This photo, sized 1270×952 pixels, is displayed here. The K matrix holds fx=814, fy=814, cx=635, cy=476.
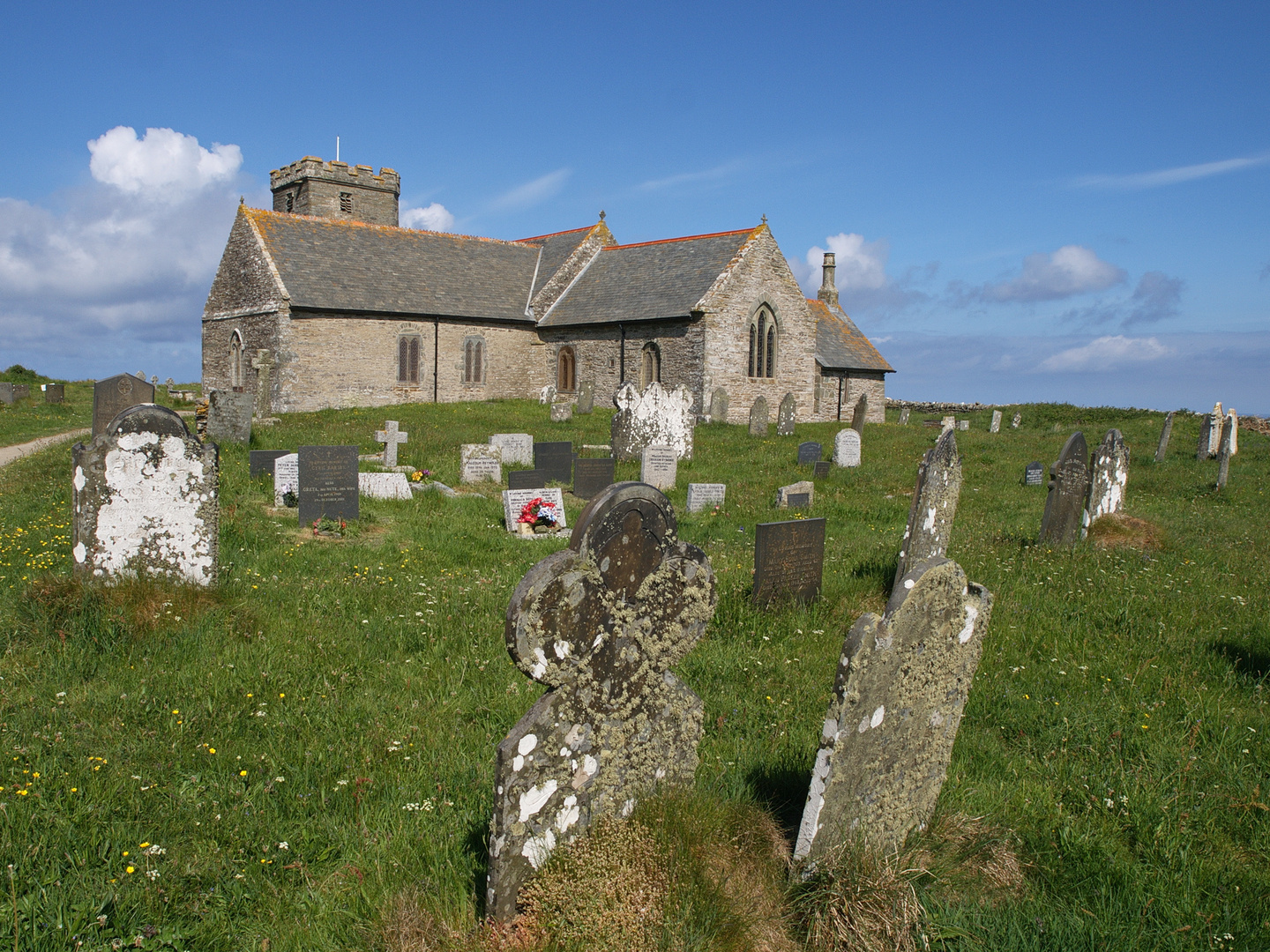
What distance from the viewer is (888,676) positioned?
3.17m

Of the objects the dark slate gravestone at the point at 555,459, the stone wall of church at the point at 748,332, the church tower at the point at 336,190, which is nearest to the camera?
the dark slate gravestone at the point at 555,459

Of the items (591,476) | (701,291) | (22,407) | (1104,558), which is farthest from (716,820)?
(22,407)

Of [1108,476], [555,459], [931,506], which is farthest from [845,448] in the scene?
[931,506]

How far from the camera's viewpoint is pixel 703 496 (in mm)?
12477

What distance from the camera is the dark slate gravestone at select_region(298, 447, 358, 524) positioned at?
10.4m

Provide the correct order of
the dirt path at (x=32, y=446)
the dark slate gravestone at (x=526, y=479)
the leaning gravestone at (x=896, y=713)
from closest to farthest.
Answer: the leaning gravestone at (x=896, y=713) < the dark slate gravestone at (x=526, y=479) < the dirt path at (x=32, y=446)

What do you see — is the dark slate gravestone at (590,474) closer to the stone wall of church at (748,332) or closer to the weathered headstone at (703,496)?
the weathered headstone at (703,496)

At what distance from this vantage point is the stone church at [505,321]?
2744 cm

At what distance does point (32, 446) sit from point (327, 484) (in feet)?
40.7

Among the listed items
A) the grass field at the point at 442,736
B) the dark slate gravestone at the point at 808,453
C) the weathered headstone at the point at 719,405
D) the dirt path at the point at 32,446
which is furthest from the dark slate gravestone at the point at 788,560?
the weathered headstone at the point at 719,405

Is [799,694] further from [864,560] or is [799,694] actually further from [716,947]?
[864,560]

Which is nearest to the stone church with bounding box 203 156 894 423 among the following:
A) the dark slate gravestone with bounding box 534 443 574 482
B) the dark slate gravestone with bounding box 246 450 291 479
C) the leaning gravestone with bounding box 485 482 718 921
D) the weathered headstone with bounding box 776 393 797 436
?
the weathered headstone with bounding box 776 393 797 436

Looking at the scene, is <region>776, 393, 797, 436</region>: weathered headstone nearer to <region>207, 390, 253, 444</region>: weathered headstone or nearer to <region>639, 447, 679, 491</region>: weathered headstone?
<region>639, 447, 679, 491</region>: weathered headstone

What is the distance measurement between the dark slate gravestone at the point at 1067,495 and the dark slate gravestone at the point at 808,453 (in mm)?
7471
